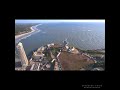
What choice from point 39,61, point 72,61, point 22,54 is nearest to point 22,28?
point 22,54

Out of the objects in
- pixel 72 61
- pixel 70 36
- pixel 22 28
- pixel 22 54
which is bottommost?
pixel 72 61

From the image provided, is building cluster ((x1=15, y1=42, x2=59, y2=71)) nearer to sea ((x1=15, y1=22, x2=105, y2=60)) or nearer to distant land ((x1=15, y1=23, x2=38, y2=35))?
sea ((x1=15, y1=22, x2=105, y2=60))

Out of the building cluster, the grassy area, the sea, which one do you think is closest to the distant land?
the sea

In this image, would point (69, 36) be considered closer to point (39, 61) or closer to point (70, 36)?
point (70, 36)

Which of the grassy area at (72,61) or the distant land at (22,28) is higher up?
the distant land at (22,28)

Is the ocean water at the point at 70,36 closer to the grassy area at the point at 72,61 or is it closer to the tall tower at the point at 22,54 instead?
the tall tower at the point at 22,54

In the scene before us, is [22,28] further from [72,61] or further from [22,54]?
[72,61]

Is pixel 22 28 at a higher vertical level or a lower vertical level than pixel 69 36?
higher

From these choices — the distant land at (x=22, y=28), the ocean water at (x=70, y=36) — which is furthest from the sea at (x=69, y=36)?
the distant land at (x=22, y=28)
